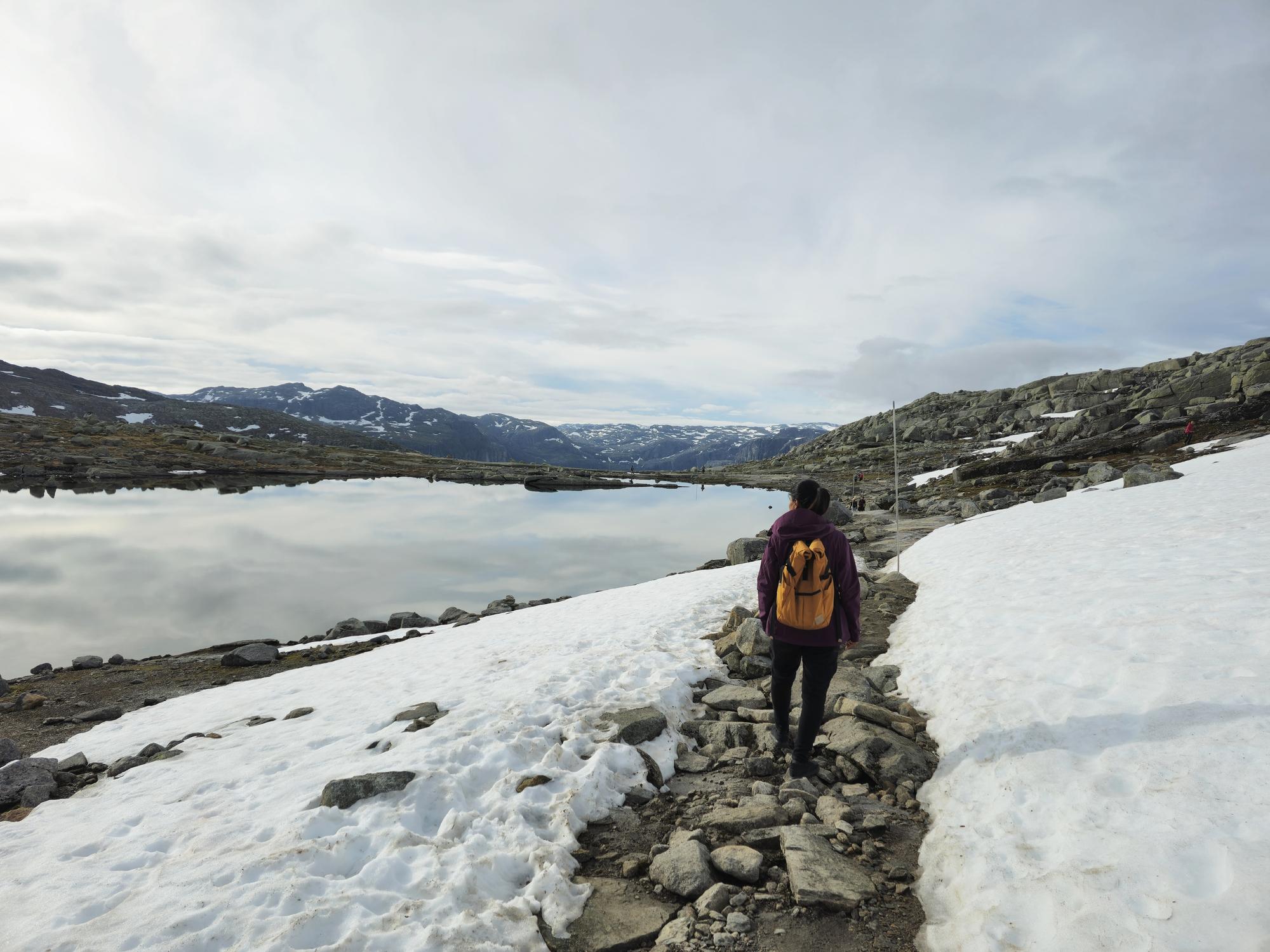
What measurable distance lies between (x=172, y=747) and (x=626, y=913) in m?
8.19

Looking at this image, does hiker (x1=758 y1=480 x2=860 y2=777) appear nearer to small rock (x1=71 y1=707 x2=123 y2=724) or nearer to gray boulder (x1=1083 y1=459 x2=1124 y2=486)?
small rock (x1=71 y1=707 x2=123 y2=724)

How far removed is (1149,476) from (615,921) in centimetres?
2742

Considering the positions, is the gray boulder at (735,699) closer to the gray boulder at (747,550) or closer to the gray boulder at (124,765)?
the gray boulder at (124,765)

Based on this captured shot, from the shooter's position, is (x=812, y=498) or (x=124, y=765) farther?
(x=124, y=765)

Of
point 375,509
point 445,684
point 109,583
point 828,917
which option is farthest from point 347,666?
point 375,509

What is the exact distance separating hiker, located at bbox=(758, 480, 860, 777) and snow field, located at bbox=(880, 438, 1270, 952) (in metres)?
1.44

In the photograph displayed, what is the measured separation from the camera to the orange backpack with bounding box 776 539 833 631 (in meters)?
6.36

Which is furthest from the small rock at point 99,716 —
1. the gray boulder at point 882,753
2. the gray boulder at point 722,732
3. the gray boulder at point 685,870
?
the gray boulder at point 882,753

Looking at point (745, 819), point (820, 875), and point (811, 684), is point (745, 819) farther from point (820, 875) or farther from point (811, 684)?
point (811, 684)

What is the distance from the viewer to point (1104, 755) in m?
5.41

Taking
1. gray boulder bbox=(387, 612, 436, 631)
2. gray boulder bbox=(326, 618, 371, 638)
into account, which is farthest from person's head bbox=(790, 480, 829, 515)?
gray boulder bbox=(326, 618, 371, 638)

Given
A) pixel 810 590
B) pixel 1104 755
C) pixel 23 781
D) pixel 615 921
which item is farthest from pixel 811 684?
pixel 23 781

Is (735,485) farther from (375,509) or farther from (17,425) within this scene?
(17,425)

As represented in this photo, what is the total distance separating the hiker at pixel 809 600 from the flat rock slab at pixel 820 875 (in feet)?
4.33
